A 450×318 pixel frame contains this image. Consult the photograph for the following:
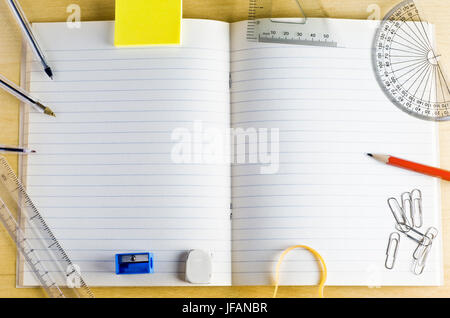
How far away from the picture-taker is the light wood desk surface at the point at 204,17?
2.81ft

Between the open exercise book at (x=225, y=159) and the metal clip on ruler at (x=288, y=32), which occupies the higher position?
the metal clip on ruler at (x=288, y=32)

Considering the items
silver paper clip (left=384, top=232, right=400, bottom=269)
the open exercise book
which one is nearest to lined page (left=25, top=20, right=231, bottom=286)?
the open exercise book

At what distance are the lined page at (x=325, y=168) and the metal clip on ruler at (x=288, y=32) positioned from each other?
12 mm

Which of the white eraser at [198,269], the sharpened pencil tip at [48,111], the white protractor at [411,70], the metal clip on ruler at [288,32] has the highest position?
the metal clip on ruler at [288,32]

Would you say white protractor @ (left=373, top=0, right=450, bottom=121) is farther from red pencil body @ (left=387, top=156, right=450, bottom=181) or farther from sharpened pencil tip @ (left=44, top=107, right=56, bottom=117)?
sharpened pencil tip @ (left=44, top=107, right=56, bottom=117)

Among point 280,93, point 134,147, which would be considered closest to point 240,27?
point 280,93

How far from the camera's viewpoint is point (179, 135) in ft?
2.84

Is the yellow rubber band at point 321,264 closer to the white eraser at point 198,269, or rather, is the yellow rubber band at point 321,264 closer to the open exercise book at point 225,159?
Result: the open exercise book at point 225,159

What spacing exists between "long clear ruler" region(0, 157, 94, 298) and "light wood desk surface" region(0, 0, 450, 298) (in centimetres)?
2

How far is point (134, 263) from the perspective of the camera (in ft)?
2.74

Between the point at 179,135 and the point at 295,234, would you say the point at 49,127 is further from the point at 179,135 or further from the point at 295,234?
the point at 295,234

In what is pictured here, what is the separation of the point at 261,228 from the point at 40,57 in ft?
1.75

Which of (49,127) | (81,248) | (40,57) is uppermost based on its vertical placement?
(40,57)

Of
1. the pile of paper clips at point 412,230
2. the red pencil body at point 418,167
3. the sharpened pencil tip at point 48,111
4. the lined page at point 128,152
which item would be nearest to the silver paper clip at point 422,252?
the pile of paper clips at point 412,230
